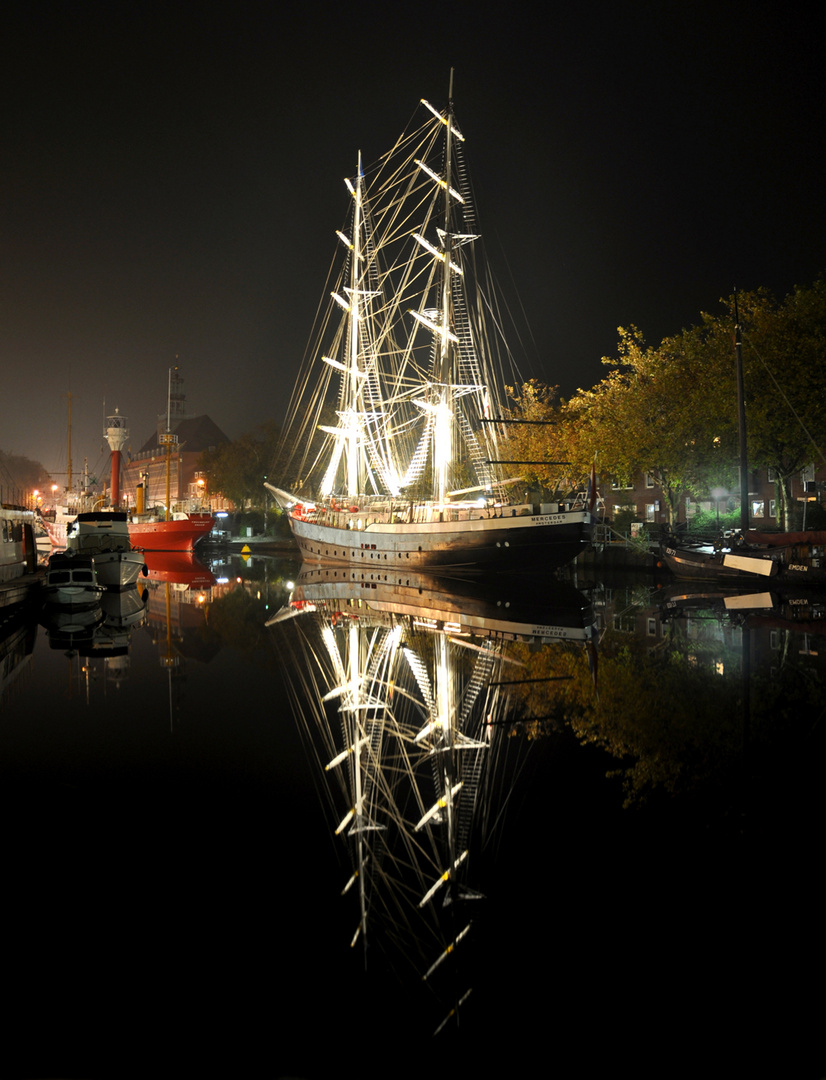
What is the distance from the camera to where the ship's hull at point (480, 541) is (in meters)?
30.7

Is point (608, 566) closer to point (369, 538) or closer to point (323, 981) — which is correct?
point (369, 538)

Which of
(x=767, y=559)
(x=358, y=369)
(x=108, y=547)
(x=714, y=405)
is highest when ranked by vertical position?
(x=358, y=369)

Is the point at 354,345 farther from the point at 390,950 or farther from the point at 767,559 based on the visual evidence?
the point at 390,950

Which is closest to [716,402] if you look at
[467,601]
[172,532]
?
[467,601]

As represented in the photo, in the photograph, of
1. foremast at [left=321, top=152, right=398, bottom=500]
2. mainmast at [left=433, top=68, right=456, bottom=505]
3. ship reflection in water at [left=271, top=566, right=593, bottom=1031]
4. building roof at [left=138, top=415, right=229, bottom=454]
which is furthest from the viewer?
building roof at [left=138, top=415, right=229, bottom=454]

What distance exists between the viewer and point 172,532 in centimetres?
6009

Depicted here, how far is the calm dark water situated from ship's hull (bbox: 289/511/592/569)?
22526 mm

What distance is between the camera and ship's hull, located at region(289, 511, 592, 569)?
30719 millimetres

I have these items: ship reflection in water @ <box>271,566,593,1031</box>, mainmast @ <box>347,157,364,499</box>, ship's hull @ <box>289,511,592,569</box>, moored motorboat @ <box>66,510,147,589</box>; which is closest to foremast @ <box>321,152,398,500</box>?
mainmast @ <box>347,157,364,499</box>

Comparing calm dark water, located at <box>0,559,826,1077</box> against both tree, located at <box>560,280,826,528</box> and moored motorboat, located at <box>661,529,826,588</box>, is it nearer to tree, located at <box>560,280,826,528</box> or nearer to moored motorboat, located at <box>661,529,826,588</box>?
moored motorboat, located at <box>661,529,826,588</box>

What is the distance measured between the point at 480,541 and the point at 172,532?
121 ft

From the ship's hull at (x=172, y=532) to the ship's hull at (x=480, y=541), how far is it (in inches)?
931

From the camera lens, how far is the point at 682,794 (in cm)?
563

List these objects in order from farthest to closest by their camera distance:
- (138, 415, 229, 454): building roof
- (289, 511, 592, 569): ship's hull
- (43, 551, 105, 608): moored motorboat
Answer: (138, 415, 229, 454): building roof, (289, 511, 592, 569): ship's hull, (43, 551, 105, 608): moored motorboat
